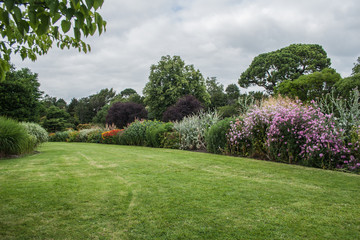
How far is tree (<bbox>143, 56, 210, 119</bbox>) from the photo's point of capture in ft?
102

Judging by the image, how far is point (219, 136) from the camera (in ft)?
28.4

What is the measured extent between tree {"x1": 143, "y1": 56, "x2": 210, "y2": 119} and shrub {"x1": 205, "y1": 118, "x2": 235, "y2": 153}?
21.9 m

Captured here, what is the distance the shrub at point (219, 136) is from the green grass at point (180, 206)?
3.63 meters

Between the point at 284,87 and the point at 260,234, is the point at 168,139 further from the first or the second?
the point at 284,87

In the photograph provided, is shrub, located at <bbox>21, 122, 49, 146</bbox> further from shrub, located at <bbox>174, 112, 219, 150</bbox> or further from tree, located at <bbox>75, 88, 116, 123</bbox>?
tree, located at <bbox>75, 88, 116, 123</bbox>

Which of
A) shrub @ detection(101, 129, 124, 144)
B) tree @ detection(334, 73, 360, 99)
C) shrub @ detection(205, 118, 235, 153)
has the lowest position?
shrub @ detection(101, 129, 124, 144)

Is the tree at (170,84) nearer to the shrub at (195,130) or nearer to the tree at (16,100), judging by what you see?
the tree at (16,100)

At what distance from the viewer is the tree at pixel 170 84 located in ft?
102

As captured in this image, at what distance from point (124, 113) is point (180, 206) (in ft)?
90.7

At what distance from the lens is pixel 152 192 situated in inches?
137

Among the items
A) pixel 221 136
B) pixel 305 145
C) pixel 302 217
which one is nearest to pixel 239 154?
pixel 221 136

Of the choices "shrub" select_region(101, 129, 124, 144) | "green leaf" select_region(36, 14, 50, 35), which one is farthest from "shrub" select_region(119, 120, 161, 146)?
"green leaf" select_region(36, 14, 50, 35)

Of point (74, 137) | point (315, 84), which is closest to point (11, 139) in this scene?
point (74, 137)

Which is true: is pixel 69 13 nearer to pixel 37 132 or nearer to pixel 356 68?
pixel 37 132
